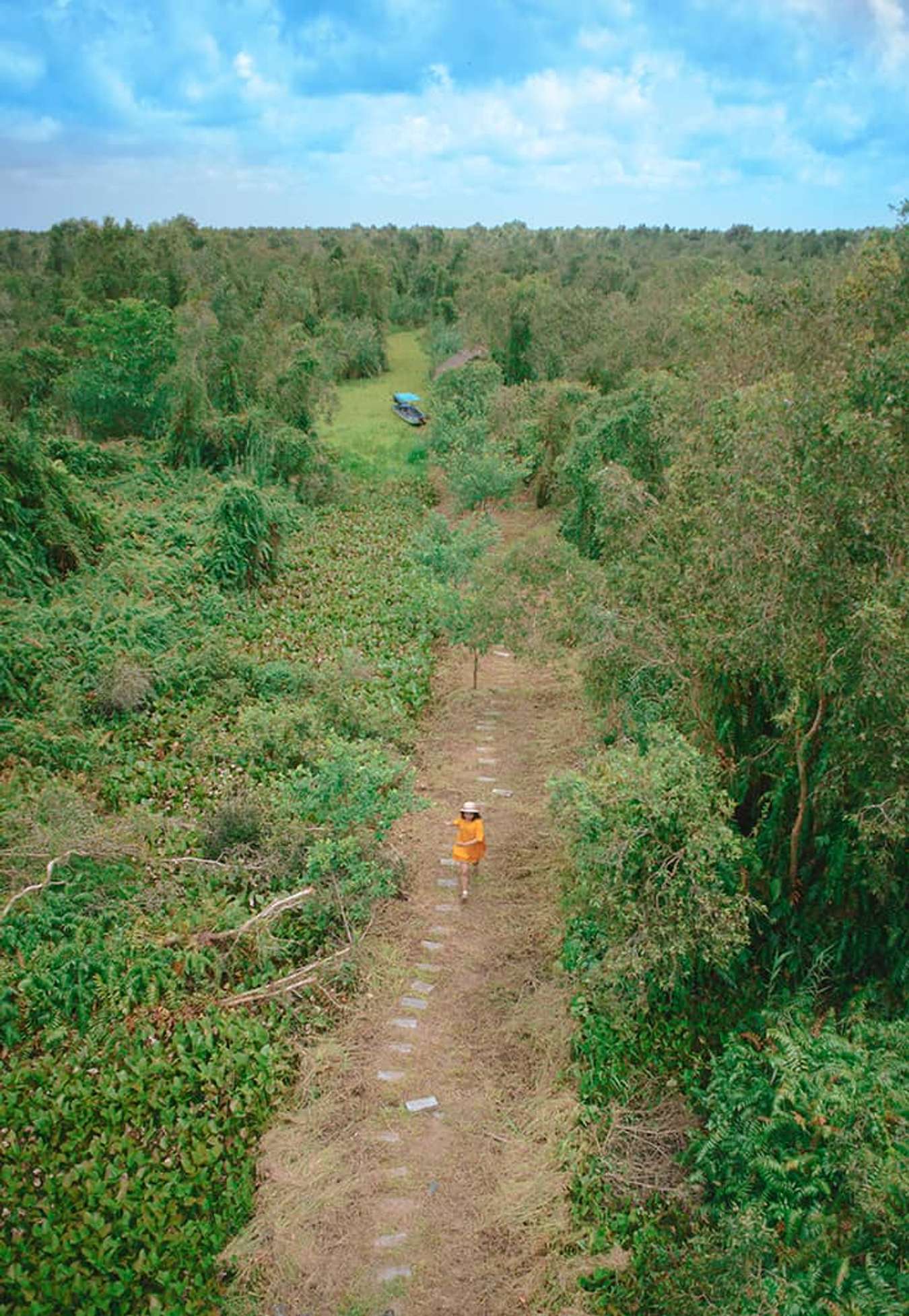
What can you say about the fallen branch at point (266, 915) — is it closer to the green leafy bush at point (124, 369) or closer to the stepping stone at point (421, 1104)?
the stepping stone at point (421, 1104)

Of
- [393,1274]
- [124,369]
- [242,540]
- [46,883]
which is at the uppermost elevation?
[124,369]

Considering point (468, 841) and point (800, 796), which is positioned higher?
point (800, 796)

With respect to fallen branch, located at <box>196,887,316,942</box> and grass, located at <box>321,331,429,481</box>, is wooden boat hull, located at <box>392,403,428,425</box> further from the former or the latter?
fallen branch, located at <box>196,887,316,942</box>

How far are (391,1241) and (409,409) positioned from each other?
1345 inches

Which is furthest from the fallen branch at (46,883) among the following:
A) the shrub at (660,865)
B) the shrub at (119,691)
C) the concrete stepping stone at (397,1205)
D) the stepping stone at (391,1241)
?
the shrub at (660,865)

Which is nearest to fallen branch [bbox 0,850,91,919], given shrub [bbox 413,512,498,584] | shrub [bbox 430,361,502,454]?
shrub [bbox 413,512,498,584]

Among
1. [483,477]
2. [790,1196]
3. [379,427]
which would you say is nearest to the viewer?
[790,1196]

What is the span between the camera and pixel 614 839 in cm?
729

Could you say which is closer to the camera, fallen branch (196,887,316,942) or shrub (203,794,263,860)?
fallen branch (196,887,316,942)

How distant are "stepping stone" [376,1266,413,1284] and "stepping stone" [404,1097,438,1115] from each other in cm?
124

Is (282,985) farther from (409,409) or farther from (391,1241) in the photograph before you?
(409,409)

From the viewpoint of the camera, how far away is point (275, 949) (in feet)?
28.1

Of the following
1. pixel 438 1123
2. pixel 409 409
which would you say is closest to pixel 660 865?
pixel 438 1123

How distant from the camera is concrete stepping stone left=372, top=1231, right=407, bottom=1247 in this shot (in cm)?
623
